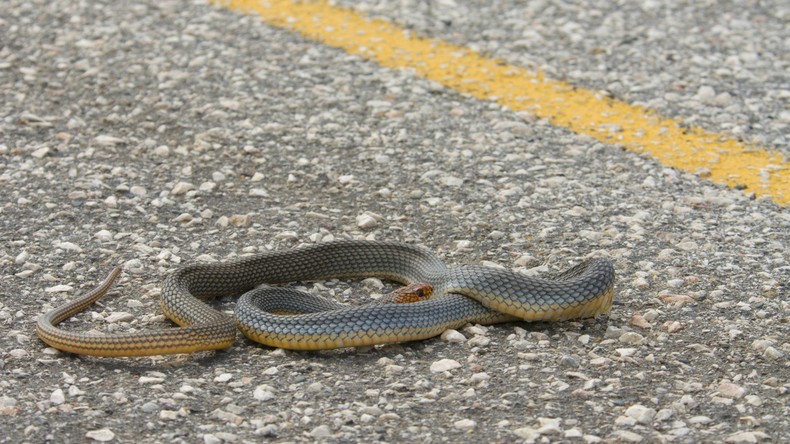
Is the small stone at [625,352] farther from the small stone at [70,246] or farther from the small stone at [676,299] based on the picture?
the small stone at [70,246]

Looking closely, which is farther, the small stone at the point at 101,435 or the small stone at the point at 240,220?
the small stone at the point at 240,220

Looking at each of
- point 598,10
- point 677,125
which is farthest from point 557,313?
point 598,10

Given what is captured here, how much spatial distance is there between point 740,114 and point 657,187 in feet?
3.35

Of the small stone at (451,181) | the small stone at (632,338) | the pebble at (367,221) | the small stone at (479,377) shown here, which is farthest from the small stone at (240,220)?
the small stone at (632,338)

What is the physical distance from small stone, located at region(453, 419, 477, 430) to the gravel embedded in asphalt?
1cm

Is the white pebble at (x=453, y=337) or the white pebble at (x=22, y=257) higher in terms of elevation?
the white pebble at (x=453, y=337)

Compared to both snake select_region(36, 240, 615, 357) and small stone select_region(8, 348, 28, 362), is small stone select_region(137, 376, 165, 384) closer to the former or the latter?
snake select_region(36, 240, 615, 357)

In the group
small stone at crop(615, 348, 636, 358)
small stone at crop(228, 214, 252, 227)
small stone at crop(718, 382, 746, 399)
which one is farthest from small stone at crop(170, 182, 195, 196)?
small stone at crop(718, 382, 746, 399)

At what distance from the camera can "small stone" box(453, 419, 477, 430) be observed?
3857 mm

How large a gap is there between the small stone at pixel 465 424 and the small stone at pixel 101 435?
1.17 meters

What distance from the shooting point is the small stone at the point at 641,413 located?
3.88 meters

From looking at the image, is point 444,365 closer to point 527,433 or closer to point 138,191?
point 527,433

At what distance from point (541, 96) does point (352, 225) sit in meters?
1.81

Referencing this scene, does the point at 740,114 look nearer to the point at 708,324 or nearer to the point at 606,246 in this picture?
the point at 606,246
